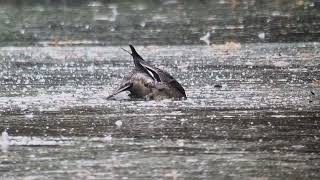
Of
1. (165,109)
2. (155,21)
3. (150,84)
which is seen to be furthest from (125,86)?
(155,21)

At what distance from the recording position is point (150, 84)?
1043 cm

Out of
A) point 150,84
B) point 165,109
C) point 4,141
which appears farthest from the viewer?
point 150,84

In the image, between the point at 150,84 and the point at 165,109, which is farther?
the point at 150,84

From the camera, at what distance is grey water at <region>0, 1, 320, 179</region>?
7.56 meters

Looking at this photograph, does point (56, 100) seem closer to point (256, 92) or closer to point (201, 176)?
point (256, 92)

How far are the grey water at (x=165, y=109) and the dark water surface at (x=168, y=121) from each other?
1cm

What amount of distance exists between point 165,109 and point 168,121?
0.63 m

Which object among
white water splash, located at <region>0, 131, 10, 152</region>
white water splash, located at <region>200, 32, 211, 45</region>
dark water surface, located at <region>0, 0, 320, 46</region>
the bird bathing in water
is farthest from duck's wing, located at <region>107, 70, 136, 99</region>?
white water splash, located at <region>200, 32, 211, 45</region>

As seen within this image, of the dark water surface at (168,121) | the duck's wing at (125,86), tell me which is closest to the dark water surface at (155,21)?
the dark water surface at (168,121)

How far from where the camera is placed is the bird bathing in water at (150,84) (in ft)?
34.1

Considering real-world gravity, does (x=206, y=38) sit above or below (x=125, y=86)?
above

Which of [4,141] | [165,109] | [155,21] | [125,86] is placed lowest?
[4,141]

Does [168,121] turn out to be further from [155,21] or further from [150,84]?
[155,21]

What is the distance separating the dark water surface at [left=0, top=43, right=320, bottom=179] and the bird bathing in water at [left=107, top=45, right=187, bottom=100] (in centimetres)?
13
